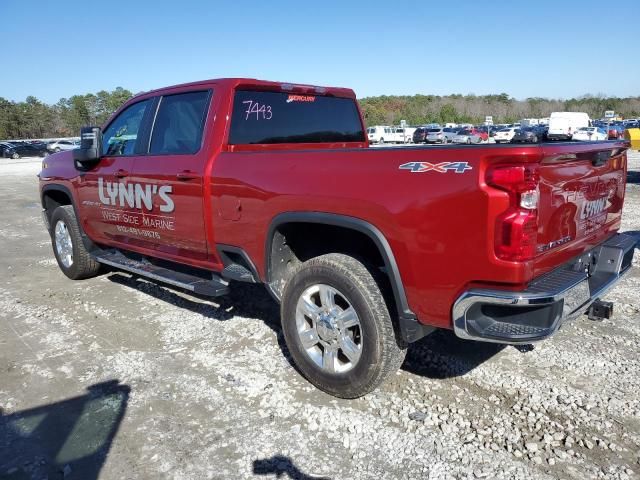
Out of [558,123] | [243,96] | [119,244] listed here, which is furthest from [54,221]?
[558,123]

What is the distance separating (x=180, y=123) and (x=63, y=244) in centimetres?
284

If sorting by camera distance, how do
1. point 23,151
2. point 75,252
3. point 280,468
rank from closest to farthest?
1. point 280,468
2. point 75,252
3. point 23,151

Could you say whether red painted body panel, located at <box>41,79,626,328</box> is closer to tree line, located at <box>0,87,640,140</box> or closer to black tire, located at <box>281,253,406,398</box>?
black tire, located at <box>281,253,406,398</box>

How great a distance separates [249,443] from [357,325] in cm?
91

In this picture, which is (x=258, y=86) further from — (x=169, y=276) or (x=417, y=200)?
(x=417, y=200)

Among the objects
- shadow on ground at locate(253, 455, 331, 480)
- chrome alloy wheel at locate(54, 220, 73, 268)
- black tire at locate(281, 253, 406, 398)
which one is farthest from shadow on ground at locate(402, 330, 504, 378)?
chrome alloy wheel at locate(54, 220, 73, 268)

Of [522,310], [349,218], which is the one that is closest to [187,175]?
[349,218]

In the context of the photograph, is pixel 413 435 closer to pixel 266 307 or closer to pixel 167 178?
pixel 266 307

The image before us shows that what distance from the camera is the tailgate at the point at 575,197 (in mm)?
2504

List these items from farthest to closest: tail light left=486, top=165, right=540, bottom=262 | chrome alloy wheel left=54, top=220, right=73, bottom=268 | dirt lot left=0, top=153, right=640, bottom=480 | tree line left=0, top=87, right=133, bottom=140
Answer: tree line left=0, top=87, right=133, bottom=140, chrome alloy wheel left=54, top=220, right=73, bottom=268, dirt lot left=0, top=153, right=640, bottom=480, tail light left=486, top=165, right=540, bottom=262

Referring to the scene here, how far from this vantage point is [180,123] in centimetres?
Answer: 429

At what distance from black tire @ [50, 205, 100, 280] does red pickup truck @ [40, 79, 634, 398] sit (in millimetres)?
820

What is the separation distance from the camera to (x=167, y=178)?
412 cm

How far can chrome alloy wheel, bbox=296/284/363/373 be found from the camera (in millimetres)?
3111
